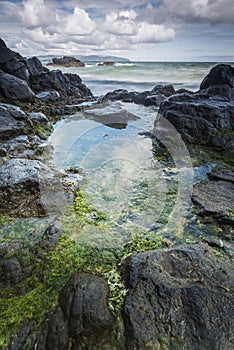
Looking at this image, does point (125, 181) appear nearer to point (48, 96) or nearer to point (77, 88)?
point (48, 96)

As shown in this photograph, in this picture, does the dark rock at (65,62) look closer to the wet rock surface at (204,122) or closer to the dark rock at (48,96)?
the dark rock at (48,96)

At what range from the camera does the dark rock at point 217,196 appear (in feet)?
14.5

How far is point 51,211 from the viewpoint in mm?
4289

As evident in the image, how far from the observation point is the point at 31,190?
176 inches

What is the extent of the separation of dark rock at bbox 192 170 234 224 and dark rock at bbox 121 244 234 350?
1.48 meters

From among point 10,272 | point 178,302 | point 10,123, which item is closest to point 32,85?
point 10,123

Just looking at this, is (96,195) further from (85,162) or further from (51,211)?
(85,162)

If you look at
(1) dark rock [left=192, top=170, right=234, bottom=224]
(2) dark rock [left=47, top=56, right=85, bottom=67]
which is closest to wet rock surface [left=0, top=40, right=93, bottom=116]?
(1) dark rock [left=192, top=170, right=234, bottom=224]

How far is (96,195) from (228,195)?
290 centimetres

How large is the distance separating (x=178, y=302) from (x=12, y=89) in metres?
10.8

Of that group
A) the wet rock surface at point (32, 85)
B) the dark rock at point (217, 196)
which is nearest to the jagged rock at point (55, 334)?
the dark rock at point (217, 196)

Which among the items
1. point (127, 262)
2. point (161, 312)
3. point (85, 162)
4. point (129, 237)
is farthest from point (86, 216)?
point (85, 162)

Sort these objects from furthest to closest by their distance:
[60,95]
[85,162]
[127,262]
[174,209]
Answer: [60,95]
[85,162]
[174,209]
[127,262]

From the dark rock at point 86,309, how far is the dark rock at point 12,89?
31.8 ft
